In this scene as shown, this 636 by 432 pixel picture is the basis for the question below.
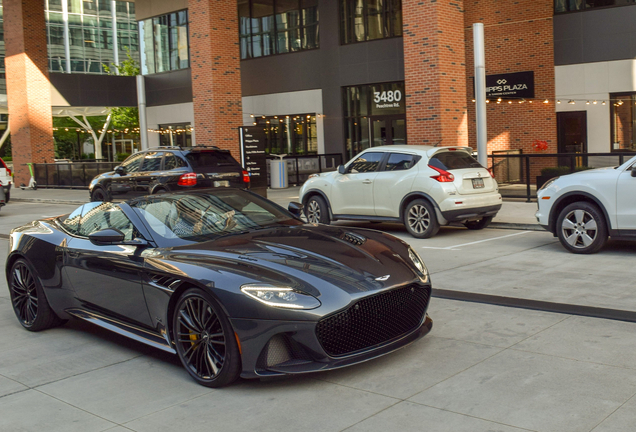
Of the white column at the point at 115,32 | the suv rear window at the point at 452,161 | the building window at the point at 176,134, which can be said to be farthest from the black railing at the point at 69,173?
the white column at the point at 115,32

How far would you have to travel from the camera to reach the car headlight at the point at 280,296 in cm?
440

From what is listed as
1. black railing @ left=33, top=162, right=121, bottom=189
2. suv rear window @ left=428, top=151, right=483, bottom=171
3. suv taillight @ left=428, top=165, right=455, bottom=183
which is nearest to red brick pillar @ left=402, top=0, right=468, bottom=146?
suv rear window @ left=428, top=151, right=483, bottom=171

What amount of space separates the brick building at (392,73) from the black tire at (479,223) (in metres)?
4.36

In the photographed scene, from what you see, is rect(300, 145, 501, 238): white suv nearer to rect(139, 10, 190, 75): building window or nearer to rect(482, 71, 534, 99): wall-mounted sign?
rect(482, 71, 534, 99): wall-mounted sign

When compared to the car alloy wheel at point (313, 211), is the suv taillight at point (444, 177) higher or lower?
higher

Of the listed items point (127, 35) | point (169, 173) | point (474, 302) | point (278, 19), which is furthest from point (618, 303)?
point (127, 35)

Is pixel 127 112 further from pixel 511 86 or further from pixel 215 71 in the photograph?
pixel 511 86

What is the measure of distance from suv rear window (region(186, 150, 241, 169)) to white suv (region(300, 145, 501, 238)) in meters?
4.15

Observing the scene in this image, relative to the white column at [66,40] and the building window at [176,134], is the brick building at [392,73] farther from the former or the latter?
the white column at [66,40]

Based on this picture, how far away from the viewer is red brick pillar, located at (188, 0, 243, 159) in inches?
936

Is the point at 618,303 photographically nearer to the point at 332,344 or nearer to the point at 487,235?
the point at 332,344

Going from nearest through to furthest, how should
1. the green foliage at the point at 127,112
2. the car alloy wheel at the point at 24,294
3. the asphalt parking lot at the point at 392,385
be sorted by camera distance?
the asphalt parking lot at the point at 392,385
the car alloy wheel at the point at 24,294
the green foliage at the point at 127,112

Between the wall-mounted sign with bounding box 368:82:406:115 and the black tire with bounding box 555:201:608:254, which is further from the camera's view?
the wall-mounted sign with bounding box 368:82:406:115

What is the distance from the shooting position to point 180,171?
16266 millimetres
